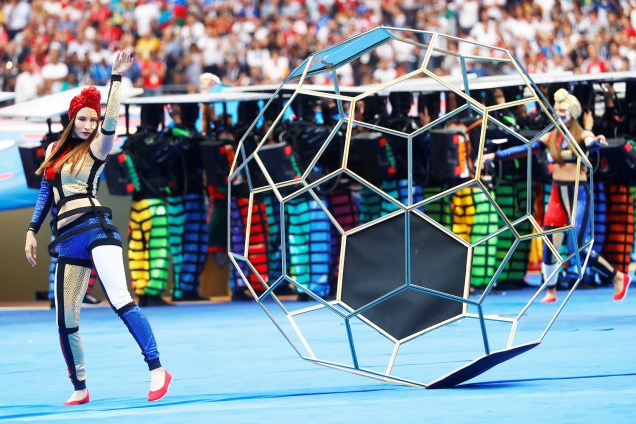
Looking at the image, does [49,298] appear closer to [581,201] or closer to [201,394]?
[581,201]

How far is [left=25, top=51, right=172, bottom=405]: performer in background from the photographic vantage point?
22.8ft

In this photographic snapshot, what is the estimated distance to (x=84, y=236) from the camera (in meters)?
6.98

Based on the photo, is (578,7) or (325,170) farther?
(578,7)

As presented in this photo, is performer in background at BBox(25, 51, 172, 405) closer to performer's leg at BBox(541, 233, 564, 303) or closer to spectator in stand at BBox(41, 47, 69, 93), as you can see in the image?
performer's leg at BBox(541, 233, 564, 303)

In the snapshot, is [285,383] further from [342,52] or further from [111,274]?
[342,52]

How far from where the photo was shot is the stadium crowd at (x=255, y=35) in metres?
20.9

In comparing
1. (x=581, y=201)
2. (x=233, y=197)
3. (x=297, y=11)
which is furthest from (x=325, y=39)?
(x=581, y=201)

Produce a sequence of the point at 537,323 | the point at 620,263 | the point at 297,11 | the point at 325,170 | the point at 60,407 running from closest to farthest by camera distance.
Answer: the point at 60,407, the point at 537,323, the point at 325,170, the point at 620,263, the point at 297,11

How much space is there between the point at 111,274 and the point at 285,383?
48.5 inches

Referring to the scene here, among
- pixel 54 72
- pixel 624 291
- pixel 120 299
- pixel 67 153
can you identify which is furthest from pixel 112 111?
pixel 54 72

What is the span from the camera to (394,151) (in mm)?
13516

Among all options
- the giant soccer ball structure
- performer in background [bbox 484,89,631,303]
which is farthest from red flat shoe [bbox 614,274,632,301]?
the giant soccer ball structure

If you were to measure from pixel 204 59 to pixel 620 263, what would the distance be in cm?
974

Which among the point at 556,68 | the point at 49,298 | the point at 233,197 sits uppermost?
the point at 556,68
